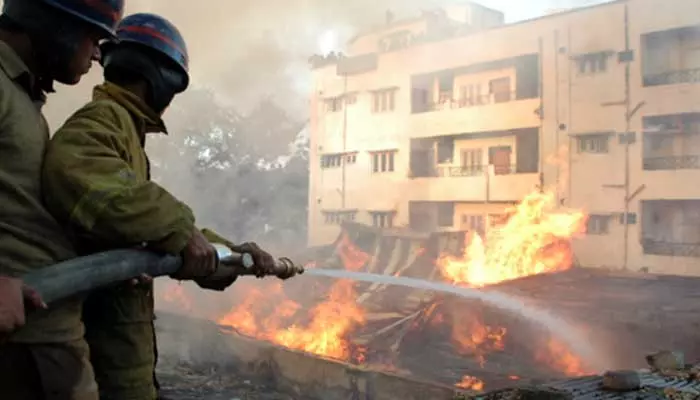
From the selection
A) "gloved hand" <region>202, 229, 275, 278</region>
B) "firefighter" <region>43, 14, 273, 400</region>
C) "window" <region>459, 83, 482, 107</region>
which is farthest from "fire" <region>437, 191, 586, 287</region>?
"firefighter" <region>43, 14, 273, 400</region>

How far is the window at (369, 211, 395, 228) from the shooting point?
2753 centimetres

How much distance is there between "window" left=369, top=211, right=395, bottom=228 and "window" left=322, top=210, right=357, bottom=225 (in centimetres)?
107

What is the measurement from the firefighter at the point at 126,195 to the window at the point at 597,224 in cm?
2082

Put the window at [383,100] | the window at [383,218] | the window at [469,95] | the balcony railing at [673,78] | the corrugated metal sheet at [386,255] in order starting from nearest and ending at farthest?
1. the corrugated metal sheet at [386,255]
2. the balcony railing at [673,78]
3. the window at [469,95]
4. the window at [383,218]
5. the window at [383,100]

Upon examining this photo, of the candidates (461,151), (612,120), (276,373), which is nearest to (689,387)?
(276,373)

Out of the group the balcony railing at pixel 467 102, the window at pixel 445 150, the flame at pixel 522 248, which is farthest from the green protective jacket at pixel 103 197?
the window at pixel 445 150

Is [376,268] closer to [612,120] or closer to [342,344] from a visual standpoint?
[342,344]

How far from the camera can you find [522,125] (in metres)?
24.0

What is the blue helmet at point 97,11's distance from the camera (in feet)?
6.23

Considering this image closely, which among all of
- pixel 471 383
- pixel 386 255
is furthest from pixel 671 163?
pixel 471 383

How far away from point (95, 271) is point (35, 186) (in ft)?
0.98

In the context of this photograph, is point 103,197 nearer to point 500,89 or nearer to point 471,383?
point 471,383

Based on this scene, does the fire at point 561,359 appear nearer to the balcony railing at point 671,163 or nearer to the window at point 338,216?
the balcony railing at point 671,163

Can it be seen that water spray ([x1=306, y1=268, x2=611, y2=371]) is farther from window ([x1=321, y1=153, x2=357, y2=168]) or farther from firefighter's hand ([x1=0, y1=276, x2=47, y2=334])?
window ([x1=321, y1=153, x2=357, y2=168])
